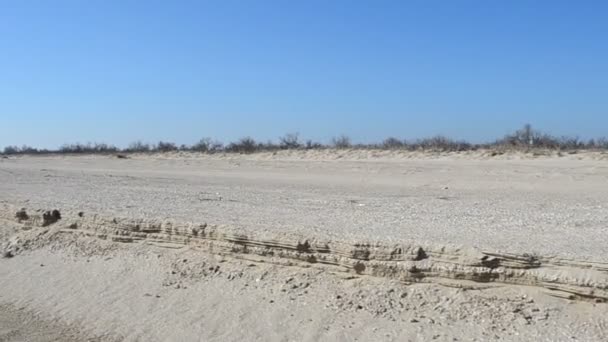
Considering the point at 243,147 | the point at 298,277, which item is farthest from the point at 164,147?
the point at 298,277

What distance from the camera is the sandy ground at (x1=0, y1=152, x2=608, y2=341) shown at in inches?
233

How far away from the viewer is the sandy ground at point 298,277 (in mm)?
5914

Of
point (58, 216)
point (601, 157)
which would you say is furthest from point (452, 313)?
point (601, 157)

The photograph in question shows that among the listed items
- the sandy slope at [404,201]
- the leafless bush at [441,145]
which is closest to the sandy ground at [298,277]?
the sandy slope at [404,201]

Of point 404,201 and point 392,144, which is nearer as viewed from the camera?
point 404,201

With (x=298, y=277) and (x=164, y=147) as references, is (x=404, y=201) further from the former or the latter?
(x=164, y=147)

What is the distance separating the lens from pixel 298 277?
715 cm

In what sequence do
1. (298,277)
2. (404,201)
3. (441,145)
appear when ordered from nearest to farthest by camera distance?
1. (298,277)
2. (404,201)
3. (441,145)

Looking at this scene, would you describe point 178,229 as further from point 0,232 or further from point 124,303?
point 0,232

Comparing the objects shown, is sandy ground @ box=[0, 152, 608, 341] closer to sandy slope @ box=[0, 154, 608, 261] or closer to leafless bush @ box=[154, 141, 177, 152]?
sandy slope @ box=[0, 154, 608, 261]

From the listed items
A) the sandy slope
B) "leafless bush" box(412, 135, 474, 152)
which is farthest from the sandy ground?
"leafless bush" box(412, 135, 474, 152)

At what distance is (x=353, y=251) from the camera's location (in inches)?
272

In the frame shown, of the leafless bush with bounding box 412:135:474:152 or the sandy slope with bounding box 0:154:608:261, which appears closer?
the sandy slope with bounding box 0:154:608:261

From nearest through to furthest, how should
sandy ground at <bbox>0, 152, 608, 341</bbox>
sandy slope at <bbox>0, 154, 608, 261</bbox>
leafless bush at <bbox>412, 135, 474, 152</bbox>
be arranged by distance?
sandy ground at <bbox>0, 152, 608, 341</bbox>
sandy slope at <bbox>0, 154, 608, 261</bbox>
leafless bush at <bbox>412, 135, 474, 152</bbox>
